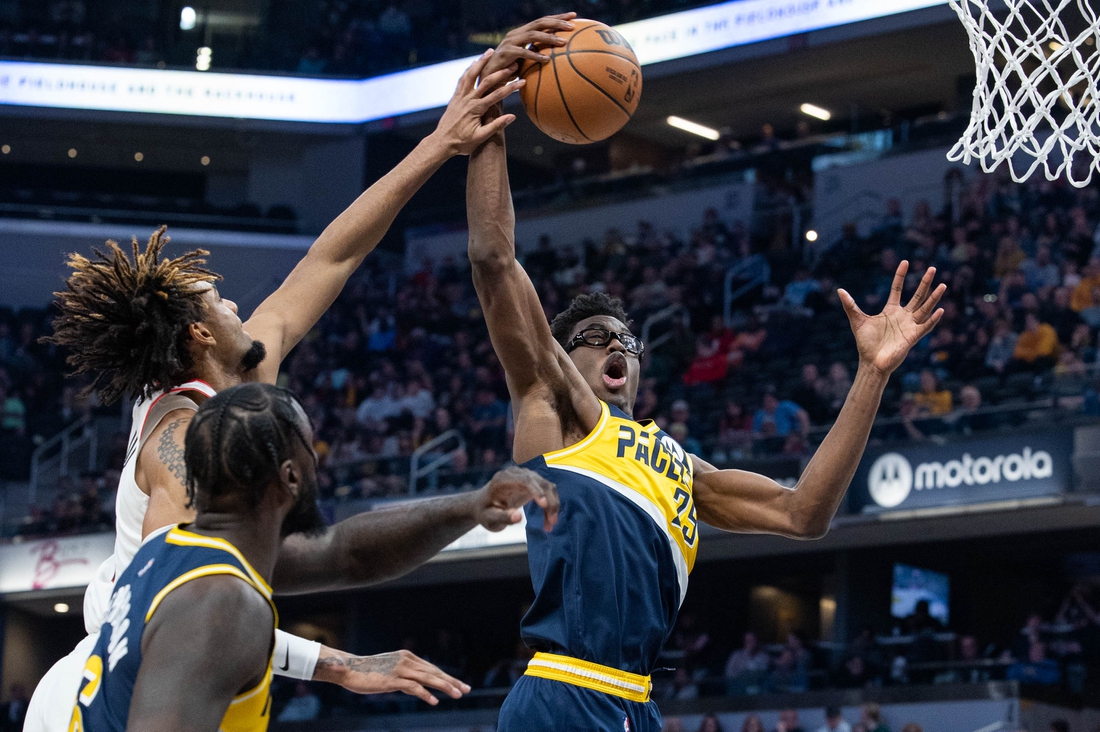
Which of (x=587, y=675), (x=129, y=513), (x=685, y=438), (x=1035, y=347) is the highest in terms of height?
(x=1035, y=347)

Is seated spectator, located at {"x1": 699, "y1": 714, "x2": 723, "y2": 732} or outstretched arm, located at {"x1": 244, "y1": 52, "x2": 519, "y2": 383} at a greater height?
outstretched arm, located at {"x1": 244, "y1": 52, "x2": 519, "y2": 383}

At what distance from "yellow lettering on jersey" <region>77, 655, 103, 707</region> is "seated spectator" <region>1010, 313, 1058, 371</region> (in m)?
11.7

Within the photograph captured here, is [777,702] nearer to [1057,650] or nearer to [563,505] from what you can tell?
[1057,650]

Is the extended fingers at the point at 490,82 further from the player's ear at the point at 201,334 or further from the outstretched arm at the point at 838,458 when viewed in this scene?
the outstretched arm at the point at 838,458

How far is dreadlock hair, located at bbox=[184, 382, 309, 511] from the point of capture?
8.60ft

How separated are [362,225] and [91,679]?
211cm

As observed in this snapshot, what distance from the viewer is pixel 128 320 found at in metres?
3.73

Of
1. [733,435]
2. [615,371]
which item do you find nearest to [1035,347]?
[733,435]

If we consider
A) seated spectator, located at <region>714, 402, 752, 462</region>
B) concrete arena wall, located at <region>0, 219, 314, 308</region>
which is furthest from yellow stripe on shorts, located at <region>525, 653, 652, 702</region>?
concrete arena wall, located at <region>0, 219, 314, 308</region>

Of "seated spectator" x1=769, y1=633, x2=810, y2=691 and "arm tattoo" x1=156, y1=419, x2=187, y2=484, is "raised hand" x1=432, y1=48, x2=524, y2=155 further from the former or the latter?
"seated spectator" x1=769, y1=633, x2=810, y2=691

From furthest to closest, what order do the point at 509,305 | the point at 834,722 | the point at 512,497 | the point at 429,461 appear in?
the point at 429,461 → the point at 834,722 → the point at 509,305 → the point at 512,497

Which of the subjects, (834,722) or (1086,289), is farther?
(1086,289)

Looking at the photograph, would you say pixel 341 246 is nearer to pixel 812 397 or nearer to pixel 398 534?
pixel 398 534

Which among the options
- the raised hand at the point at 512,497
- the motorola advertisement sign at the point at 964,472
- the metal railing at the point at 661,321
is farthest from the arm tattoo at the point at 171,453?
the metal railing at the point at 661,321
